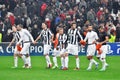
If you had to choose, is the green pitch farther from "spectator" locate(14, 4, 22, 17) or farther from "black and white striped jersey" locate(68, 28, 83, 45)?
"spectator" locate(14, 4, 22, 17)

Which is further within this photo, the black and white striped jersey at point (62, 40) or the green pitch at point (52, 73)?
the black and white striped jersey at point (62, 40)

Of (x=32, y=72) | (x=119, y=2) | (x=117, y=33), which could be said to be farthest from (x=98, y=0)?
(x=32, y=72)

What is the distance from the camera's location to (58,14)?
43.2 meters

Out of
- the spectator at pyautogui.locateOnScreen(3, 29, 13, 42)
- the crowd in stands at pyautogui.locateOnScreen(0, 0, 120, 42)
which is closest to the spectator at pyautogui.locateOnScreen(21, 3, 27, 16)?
the crowd in stands at pyautogui.locateOnScreen(0, 0, 120, 42)

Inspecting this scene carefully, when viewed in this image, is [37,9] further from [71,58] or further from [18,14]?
[71,58]

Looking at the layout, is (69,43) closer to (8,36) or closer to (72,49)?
(72,49)

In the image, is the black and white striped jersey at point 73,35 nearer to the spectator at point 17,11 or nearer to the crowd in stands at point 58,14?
the crowd in stands at point 58,14

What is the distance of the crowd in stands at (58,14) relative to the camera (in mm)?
41031

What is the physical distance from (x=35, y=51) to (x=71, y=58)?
9.93 ft

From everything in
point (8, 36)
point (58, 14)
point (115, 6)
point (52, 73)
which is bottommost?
point (52, 73)

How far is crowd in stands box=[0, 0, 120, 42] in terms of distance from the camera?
135ft

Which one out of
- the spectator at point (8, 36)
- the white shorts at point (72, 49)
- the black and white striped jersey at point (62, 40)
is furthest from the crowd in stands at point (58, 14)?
the white shorts at point (72, 49)

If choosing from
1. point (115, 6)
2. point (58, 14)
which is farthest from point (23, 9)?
point (115, 6)

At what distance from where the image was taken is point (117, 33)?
42062 millimetres
